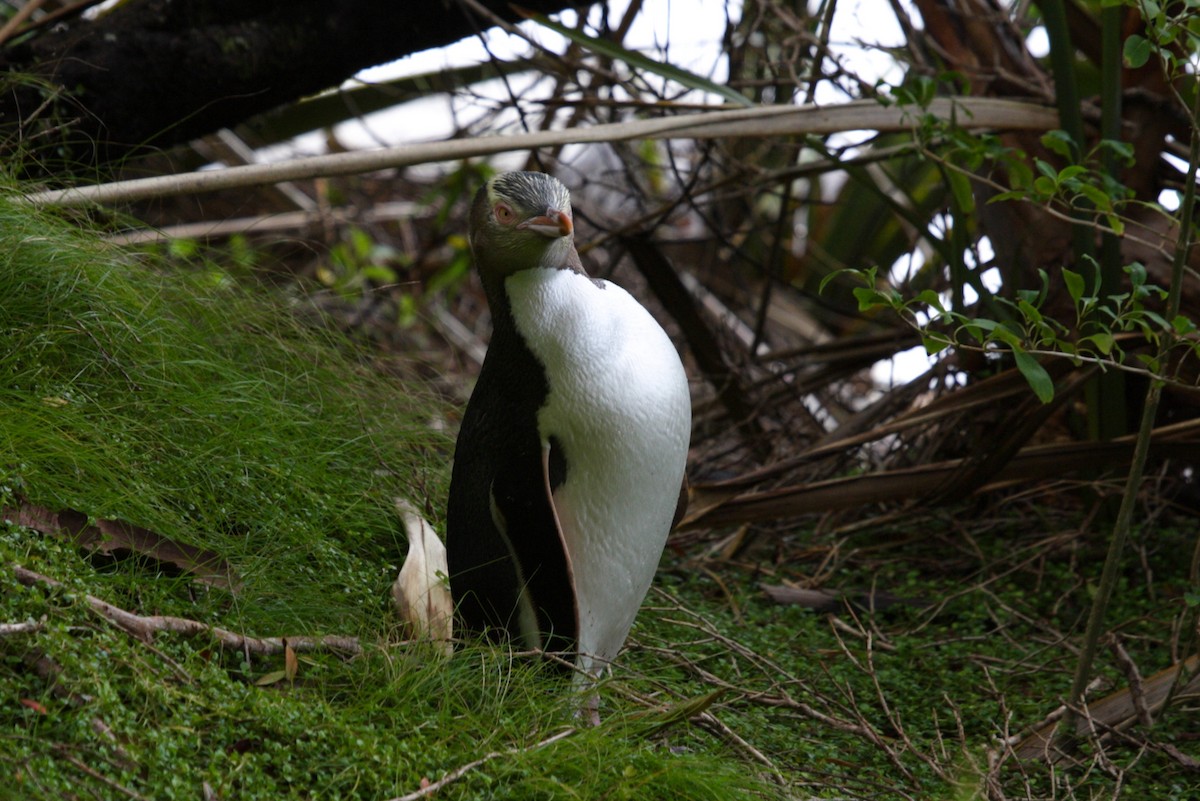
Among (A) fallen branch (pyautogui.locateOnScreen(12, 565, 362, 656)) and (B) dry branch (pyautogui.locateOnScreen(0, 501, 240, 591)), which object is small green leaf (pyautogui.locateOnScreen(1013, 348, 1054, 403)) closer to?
(A) fallen branch (pyautogui.locateOnScreen(12, 565, 362, 656))

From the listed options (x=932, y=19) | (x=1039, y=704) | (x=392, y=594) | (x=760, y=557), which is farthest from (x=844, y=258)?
(x=392, y=594)

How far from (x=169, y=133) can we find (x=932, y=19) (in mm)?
1860

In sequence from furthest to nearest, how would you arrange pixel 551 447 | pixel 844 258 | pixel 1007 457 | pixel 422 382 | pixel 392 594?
pixel 844 258 → pixel 422 382 → pixel 1007 457 → pixel 392 594 → pixel 551 447

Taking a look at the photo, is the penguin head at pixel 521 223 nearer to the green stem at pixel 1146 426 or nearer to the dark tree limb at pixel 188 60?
the green stem at pixel 1146 426

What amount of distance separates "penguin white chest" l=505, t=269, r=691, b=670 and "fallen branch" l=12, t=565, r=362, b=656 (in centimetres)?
34

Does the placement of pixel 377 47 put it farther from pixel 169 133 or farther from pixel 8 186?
pixel 8 186

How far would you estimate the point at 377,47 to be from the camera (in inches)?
115

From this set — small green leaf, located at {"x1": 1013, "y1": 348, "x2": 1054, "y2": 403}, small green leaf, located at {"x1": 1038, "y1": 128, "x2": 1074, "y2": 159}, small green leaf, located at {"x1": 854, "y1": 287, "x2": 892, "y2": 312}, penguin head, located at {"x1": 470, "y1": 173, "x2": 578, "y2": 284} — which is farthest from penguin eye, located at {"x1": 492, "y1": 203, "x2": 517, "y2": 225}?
small green leaf, located at {"x1": 1038, "y1": 128, "x2": 1074, "y2": 159}

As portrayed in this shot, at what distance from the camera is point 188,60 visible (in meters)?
2.75

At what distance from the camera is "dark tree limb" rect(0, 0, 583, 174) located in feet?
8.57

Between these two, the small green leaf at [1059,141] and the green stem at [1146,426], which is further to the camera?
the small green leaf at [1059,141]

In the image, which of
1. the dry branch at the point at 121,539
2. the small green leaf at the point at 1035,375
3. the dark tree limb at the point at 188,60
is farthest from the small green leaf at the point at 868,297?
the dark tree limb at the point at 188,60

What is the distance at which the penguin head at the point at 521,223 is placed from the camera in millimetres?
1671

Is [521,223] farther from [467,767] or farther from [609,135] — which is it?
[609,135]
